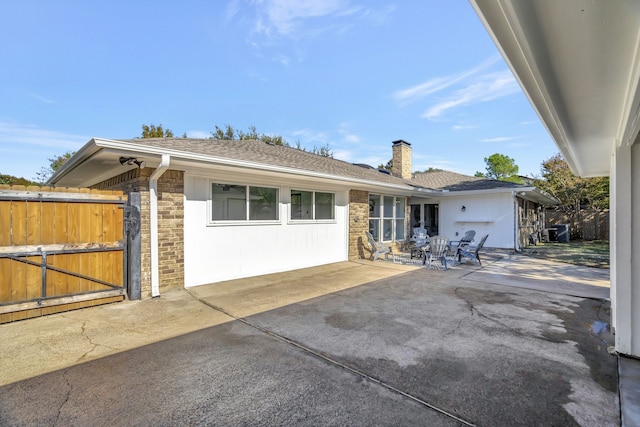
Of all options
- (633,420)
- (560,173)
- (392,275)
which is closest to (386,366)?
(633,420)

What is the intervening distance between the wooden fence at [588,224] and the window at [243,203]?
20368mm

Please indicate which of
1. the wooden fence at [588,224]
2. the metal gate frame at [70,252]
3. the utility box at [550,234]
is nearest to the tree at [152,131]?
the metal gate frame at [70,252]

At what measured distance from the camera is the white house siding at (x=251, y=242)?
633 centimetres

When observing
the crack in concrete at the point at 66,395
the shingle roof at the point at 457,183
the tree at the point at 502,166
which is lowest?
the crack in concrete at the point at 66,395

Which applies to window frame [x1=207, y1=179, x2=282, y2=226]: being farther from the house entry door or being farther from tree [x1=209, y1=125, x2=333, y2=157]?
tree [x1=209, y1=125, x2=333, y2=157]

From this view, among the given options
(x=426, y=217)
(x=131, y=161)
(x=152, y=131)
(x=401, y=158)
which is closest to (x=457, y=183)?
(x=426, y=217)

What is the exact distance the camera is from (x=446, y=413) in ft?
7.50

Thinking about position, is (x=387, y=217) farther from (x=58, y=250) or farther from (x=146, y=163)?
(x=58, y=250)

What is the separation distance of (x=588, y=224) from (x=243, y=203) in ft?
71.1

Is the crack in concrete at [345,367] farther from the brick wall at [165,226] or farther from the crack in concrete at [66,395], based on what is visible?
the crack in concrete at [66,395]

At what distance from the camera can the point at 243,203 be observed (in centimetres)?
715

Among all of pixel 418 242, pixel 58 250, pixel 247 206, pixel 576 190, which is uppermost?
pixel 576 190

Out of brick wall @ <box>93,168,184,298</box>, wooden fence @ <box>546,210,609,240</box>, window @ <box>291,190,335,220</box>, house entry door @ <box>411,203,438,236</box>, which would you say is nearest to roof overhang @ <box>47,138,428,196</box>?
brick wall @ <box>93,168,184,298</box>

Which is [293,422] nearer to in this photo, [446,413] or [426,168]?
[446,413]
